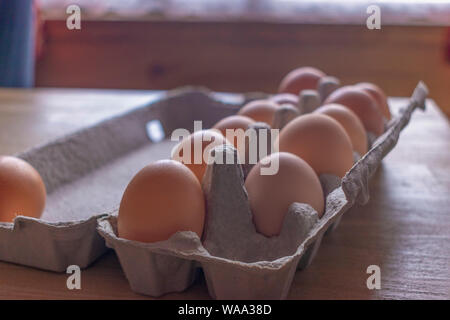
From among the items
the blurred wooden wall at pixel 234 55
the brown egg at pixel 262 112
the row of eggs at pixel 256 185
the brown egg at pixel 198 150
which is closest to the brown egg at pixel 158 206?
the row of eggs at pixel 256 185

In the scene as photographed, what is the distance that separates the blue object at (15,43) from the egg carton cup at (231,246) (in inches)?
64.3

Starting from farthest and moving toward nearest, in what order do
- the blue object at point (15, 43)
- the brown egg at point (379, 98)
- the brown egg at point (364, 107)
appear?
the blue object at point (15, 43) → the brown egg at point (379, 98) → the brown egg at point (364, 107)

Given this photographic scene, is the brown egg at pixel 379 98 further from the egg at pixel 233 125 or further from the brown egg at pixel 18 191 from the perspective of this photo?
the brown egg at pixel 18 191

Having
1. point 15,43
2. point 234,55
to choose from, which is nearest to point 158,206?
point 15,43

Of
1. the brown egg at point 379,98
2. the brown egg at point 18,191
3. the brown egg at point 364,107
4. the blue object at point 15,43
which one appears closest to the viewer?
the brown egg at point 18,191

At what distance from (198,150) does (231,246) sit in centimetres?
15

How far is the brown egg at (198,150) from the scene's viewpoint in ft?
2.06

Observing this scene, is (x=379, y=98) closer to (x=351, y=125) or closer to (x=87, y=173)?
(x=351, y=125)

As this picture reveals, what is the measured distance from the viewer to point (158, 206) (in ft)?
1.63

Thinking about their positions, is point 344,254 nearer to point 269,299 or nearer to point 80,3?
point 269,299

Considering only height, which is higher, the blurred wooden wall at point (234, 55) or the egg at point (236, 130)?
the blurred wooden wall at point (234, 55)
